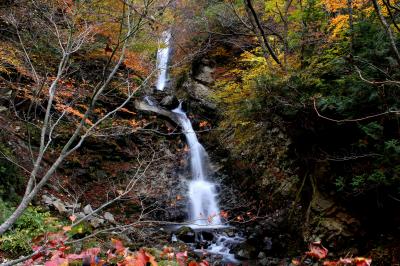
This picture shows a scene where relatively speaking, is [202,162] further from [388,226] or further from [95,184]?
[388,226]

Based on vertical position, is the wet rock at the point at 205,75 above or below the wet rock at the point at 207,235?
above

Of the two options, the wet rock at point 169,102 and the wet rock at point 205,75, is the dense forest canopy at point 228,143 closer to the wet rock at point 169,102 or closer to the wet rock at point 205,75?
the wet rock at point 169,102

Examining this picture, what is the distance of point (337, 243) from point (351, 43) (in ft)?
14.0

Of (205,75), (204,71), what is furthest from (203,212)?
(204,71)

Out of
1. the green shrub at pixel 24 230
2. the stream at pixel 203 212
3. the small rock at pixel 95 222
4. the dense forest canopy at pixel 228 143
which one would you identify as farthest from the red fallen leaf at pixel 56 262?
the small rock at pixel 95 222

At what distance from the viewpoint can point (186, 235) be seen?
991cm

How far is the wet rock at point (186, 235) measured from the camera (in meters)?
9.82

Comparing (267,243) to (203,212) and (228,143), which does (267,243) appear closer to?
(203,212)

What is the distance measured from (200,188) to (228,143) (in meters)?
2.42

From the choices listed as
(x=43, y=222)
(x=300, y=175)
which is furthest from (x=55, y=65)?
(x=300, y=175)

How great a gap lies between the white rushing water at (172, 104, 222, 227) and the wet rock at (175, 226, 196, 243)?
0.66 metres

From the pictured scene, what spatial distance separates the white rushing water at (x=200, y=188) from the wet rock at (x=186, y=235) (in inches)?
→ 25.9

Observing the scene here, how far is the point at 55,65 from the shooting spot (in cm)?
1122

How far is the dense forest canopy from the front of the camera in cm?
505
